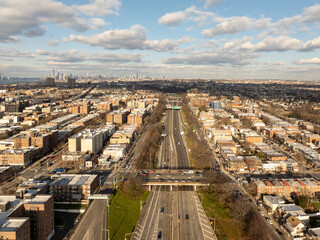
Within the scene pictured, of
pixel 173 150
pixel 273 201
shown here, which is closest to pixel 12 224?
pixel 273 201

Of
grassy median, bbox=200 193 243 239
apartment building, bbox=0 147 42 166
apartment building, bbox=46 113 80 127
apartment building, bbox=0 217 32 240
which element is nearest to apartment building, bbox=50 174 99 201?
apartment building, bbox=0 217 32 240

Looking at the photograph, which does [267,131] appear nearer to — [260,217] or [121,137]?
[121,137]

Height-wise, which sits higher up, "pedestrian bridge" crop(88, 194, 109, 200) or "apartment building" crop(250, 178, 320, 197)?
"apartment building" crop(250, 178, 320, 197)

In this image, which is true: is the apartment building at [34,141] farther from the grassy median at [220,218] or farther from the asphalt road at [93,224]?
the grassy median at [220,218]

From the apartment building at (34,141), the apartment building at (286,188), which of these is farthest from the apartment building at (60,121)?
the apartment building at (286,188)

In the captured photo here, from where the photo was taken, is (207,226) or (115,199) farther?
(115,199)

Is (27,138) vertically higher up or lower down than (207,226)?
higher up

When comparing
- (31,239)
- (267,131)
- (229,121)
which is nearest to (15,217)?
(31,239)

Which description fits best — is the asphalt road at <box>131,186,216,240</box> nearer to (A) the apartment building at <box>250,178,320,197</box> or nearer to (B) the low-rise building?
(B) the low-rise building
